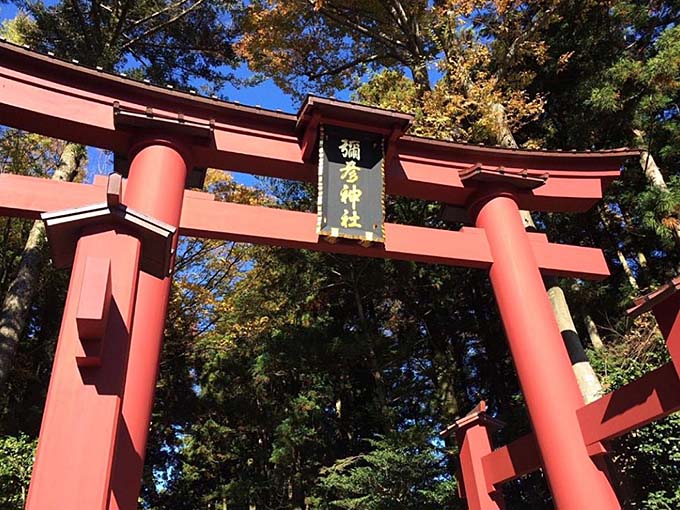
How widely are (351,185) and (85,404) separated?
10.4 ft

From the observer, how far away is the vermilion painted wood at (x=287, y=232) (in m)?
4.01

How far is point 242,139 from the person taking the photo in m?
5.05

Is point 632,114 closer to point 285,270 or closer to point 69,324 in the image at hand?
point 285,270

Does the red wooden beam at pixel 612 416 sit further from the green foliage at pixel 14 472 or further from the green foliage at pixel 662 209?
the green foliage at pixel 14 472

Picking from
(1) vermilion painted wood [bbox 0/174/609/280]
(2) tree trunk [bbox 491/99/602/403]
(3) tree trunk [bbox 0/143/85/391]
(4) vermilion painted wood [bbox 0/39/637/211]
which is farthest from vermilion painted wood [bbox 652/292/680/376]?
(3) tree trunk [bbox 0/143/85/391]

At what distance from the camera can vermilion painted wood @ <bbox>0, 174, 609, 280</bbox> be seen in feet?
13.1

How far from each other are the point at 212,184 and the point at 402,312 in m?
5.81

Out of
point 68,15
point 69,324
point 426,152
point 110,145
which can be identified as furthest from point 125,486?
point 68,15

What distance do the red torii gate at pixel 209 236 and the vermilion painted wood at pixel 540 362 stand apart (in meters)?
0.01

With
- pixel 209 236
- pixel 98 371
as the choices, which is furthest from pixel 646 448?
pixel 98 371

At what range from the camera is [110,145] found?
4.75 m

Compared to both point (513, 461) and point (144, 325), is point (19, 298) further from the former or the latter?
point (513, 461)

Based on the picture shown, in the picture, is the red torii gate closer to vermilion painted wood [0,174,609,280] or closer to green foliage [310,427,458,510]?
vermilion painted wood [0,174,609,280]

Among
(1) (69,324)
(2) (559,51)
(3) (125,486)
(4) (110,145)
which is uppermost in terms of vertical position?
(2) (559,51)
